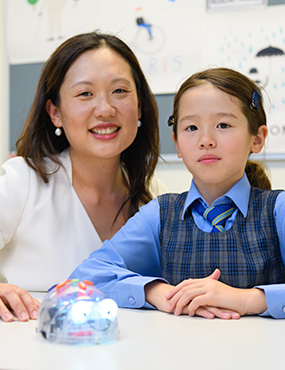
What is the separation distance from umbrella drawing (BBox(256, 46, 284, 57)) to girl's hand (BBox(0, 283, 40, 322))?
1756 millimetres

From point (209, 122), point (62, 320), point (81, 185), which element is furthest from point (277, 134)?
point (62, 320)

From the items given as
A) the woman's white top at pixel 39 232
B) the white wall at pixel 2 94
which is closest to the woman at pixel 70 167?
the woman's white top at pixel 39 232

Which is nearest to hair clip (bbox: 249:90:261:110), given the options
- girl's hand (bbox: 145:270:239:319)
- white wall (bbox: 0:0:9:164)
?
girl's hand (bbox: 145:270:239:319)

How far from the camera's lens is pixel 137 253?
1.23m

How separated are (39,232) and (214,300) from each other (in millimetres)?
Answer: 660

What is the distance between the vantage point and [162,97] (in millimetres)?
2529

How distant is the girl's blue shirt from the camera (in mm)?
1078

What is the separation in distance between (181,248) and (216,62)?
57.9 inches

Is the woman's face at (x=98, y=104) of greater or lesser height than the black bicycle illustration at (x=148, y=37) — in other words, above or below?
below

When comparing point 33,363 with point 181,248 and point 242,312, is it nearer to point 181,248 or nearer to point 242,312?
point 242,312

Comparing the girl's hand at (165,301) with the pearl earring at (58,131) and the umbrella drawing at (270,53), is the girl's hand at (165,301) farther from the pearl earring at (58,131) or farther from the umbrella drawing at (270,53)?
the umbrella drawing at (270,53)

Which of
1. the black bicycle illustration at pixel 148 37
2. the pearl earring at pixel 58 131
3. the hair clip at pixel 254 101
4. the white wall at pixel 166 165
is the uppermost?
the black bicycle illustration at pixel 148 37

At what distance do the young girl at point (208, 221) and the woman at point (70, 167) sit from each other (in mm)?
272

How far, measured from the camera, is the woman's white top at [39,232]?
144 centimetres
